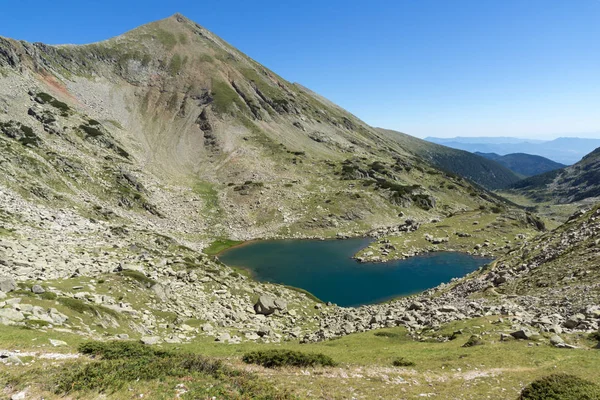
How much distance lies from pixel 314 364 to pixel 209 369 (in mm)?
7344

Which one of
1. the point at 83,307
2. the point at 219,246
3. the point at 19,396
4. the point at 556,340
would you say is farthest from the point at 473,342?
the point at 219,246

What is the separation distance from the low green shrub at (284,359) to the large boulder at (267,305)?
22752 mm

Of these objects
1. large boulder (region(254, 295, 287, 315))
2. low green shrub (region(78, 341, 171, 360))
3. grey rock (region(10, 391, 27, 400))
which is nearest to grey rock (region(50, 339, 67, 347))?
low green shrub (region(78, 341, 171, 360))

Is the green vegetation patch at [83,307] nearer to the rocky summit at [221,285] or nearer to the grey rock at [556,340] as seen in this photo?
the rocky summit at [221,285]

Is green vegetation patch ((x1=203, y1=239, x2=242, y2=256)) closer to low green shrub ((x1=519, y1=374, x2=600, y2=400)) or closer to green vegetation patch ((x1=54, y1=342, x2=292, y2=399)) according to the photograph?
green vegetation patch ((x1=54, y1=342, x2=292, y2=399))

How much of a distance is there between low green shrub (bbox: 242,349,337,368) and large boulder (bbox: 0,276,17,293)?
22082 mm

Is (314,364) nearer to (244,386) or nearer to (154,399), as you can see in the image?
(244,386)

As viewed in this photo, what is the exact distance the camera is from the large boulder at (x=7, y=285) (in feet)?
91.7

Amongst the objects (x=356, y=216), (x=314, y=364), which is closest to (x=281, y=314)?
(x=314, y=364)

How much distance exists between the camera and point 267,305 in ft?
151

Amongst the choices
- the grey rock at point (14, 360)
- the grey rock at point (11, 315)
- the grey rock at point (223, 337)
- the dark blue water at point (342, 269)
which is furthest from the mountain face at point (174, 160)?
the grey rock at point (14, 360)

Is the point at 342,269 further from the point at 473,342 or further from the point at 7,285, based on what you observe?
the point at 7,285

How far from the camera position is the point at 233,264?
3265 inches

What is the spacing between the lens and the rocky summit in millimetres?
19812
